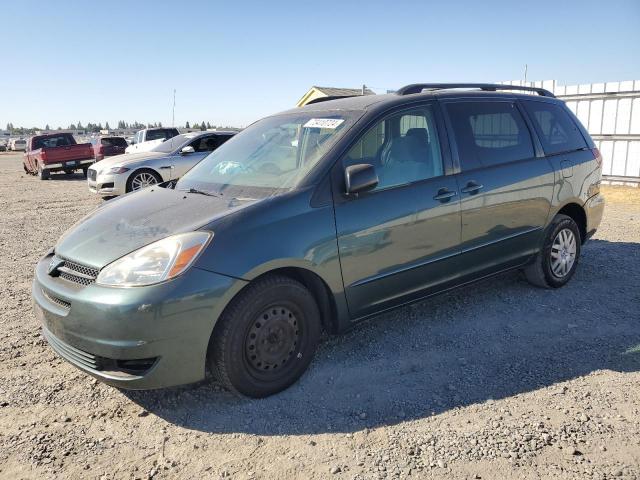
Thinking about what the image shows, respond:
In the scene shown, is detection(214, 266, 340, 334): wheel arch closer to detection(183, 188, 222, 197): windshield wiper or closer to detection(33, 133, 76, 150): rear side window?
detection(183, 188, 222, 197): windshield wiper

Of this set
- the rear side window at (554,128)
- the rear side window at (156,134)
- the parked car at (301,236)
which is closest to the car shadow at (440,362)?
the parked car at (301,236)

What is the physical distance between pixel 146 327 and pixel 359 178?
61.5 inches

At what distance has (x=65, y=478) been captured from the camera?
98.7 inches

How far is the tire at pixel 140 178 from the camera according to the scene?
11.6 metres

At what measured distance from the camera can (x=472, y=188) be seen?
4.02 metres

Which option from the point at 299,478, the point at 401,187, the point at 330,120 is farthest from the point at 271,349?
the point at 330,120

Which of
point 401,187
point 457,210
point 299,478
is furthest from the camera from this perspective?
point 457,210

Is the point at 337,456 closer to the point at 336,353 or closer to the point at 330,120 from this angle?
the point at 336,353

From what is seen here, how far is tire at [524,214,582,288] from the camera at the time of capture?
4816 millimetres

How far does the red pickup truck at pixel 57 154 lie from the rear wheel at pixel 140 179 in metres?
10.00

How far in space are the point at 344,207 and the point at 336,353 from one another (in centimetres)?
114

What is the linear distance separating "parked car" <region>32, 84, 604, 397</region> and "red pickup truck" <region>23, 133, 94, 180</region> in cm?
1799

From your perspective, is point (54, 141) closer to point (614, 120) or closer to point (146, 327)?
point (614, 120)

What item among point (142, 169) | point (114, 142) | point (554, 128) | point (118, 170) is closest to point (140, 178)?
point (142, 169)
